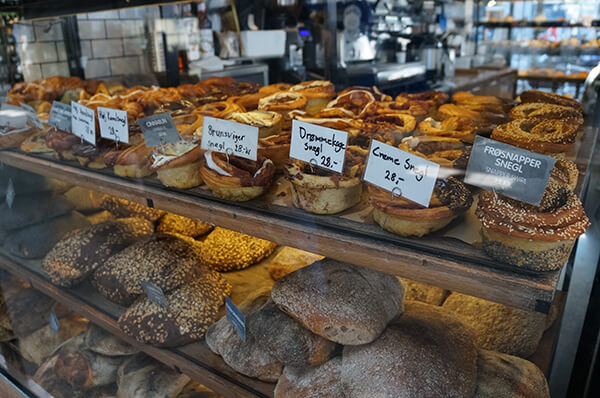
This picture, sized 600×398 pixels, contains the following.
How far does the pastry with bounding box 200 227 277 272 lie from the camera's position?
6.79 feet

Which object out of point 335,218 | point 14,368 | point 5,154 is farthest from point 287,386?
point 5,154

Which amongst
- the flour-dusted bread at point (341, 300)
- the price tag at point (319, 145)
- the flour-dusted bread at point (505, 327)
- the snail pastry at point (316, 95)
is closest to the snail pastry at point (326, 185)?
the price tag at point (319, 145)

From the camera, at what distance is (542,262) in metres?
0.95

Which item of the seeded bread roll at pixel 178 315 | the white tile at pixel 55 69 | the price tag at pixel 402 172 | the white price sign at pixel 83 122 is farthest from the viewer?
the white tile at pixel 55 69

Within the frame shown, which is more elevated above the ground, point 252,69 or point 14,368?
point 252,69

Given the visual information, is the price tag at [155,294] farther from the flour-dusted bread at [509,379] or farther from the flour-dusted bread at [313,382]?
the flour-dusted bread at [509,379]

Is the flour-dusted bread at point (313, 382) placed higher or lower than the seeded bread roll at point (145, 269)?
lower

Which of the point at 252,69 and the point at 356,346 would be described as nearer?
the point at 356,346

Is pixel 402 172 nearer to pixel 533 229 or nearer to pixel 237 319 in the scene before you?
pixel 533 229

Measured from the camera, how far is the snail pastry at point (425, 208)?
1.07 metres

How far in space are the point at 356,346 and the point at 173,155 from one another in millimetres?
871

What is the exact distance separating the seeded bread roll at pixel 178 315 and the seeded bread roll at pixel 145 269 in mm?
54

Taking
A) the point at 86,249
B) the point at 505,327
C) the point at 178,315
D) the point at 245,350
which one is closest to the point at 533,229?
the point at 505,327

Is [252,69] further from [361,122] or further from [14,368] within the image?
[14,368]
